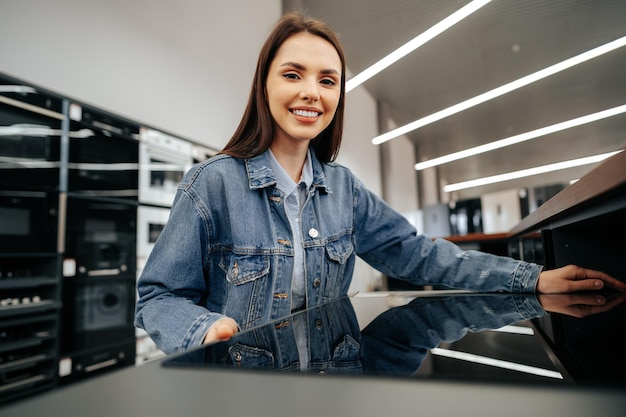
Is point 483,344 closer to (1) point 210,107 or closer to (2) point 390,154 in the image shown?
(1) point 210,107

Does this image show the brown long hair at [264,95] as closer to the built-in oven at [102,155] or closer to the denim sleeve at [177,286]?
the denim sleeve at [177,286]

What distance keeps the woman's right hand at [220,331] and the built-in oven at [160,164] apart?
238 cm

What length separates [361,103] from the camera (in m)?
6.82

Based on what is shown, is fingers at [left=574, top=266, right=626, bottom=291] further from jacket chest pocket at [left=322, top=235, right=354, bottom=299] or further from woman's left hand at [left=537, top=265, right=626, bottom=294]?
jacket chest pocket at [left=322, top=235, right=354, bottom=299]

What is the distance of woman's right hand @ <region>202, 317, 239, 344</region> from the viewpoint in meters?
0.50

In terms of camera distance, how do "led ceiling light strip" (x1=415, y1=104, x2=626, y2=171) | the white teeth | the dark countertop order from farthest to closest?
1. "led ceiling light strip" (x1=415, y1=104, x2=626, y2=171)
2. the white teeth
3. the dark countertop

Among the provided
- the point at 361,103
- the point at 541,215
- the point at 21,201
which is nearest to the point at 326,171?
the point at 541,215

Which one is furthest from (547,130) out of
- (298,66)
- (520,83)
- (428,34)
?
(298,66)

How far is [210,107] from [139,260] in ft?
5.17

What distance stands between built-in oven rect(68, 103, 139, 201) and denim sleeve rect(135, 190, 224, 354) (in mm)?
1696

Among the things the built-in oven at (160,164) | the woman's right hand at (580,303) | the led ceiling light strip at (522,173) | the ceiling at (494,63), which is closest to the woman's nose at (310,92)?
the woman's right hand at (580,303)

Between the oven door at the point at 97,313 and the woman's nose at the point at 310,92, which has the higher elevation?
the woman's nose at the point at 310,92

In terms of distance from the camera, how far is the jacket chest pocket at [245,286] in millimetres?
914

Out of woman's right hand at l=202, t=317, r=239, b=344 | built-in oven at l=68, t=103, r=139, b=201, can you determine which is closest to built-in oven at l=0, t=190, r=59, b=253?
built-in oven at l=68, t=103, r=139, b=201
